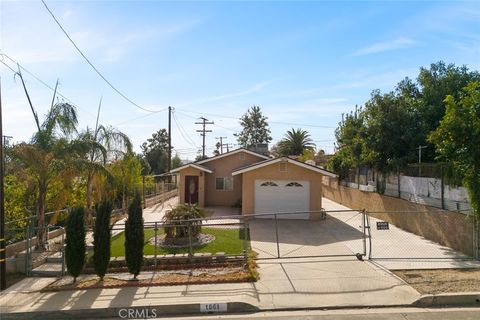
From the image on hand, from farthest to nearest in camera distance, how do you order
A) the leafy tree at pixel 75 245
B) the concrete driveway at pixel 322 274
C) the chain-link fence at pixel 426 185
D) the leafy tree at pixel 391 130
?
1. the leafy tree at pixel 391 130
2. the chain-link fence at pixel 426 185
3. the leafy tree at pixel 75 245
4. the concrete driveway at pixel 322 274

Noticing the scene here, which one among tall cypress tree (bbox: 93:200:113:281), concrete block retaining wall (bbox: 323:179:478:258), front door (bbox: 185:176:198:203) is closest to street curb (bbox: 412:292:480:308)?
concrete block retaining wall (bbox: 323:179:478:258)

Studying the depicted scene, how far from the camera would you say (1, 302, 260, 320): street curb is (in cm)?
872

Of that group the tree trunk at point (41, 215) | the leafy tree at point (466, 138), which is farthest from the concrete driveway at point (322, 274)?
the tree trunk at point (41, 215)

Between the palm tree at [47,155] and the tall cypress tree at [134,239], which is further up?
the palm tree at [47,155]

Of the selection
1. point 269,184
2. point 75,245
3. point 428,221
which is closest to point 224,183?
point 269,184

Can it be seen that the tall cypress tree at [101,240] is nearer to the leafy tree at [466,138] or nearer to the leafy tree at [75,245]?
the leafy tree at [75,245]

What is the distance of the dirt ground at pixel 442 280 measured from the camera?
9.55 meters

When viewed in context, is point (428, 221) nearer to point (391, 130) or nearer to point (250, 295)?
point (391, 130)

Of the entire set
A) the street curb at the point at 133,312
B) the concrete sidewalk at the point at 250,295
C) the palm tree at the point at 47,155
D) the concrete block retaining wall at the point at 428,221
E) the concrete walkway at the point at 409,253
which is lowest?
the street curb at the point at 133,312

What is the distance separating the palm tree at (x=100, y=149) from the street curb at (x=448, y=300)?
10170mm

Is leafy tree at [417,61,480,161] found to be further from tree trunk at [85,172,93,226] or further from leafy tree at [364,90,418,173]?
tree trunk at [85,172,93,226]

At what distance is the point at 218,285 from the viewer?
33.7ft

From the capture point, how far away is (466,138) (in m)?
12.5

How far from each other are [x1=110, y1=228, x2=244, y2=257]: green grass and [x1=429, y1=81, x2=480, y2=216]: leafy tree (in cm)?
700
